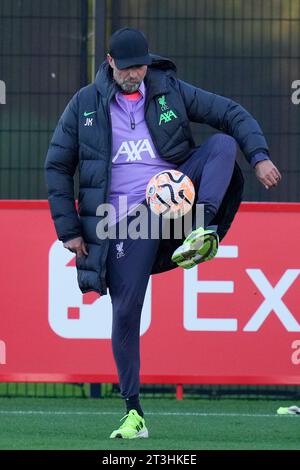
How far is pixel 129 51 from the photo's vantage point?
725 cm

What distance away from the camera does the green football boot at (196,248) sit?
23.0 ft

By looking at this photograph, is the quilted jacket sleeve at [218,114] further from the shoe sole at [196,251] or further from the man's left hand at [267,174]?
the shoe sole at [196,251]

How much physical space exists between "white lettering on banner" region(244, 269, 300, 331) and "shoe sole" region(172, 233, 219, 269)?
8.87 feet

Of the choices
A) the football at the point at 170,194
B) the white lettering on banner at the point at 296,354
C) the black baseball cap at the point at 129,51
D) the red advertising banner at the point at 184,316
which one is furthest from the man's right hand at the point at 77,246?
the white lettering on banner at the point at 296,354

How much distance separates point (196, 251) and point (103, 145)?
0.73 m

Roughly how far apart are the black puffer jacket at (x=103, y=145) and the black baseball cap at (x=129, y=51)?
193 mm

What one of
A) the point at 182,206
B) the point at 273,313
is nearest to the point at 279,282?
the point at 273,313

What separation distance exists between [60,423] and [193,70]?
3.52m

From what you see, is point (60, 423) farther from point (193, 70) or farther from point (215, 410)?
point (193, 70)

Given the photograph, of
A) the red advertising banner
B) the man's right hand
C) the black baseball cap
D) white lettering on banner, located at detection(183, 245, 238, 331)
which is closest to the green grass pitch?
the red advertising banner

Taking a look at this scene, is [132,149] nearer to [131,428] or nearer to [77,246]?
[77,246]

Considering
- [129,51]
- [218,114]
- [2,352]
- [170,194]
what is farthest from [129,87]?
[2,352]

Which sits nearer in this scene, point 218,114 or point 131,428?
point 131,428

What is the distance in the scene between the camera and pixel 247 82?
11.1m
